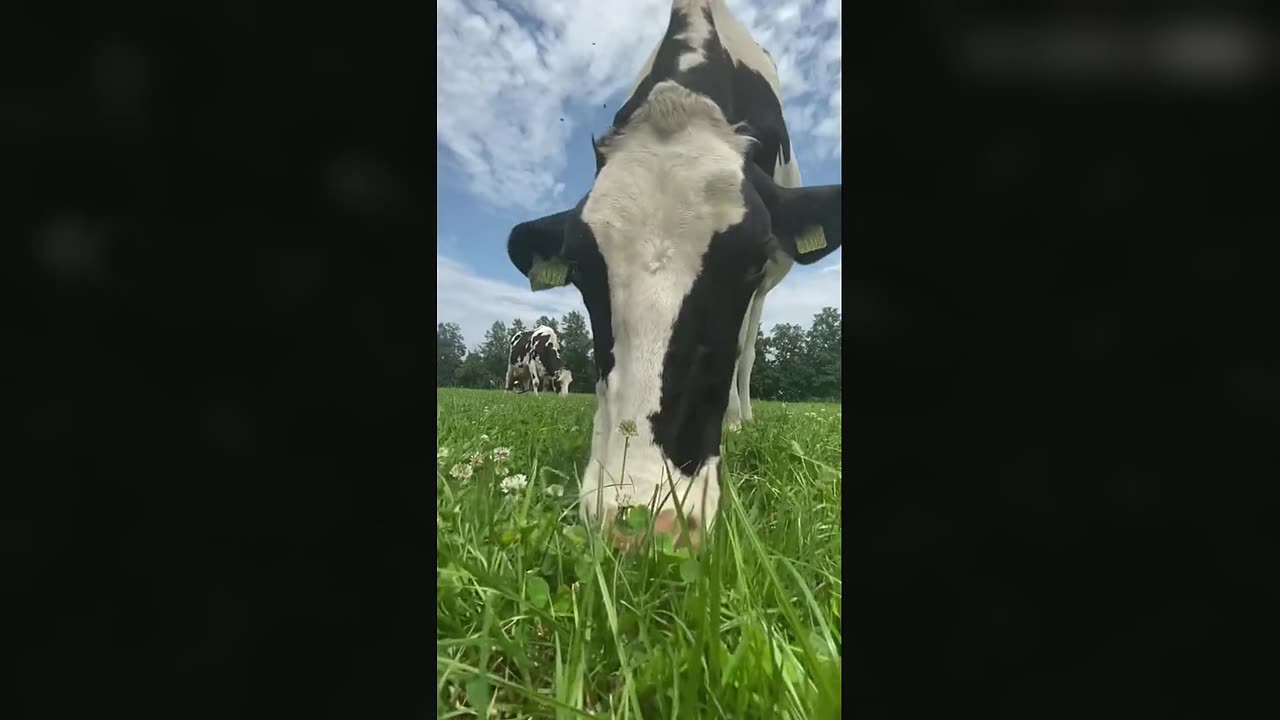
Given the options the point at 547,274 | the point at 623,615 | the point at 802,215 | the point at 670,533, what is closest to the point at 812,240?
the point at 802,215

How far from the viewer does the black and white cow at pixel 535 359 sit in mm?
8547

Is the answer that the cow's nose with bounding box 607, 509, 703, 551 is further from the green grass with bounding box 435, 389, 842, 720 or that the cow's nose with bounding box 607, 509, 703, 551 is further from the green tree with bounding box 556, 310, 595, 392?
the green tree with bounding box 556, 310, 595, 392

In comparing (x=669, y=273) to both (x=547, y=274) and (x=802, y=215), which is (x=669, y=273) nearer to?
(x=802, y=215)

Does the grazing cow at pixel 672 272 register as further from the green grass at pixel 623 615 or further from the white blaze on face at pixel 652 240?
the green grass at pixel 623 615

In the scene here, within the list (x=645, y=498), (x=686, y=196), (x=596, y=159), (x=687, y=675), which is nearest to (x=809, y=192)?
(x=686, y=196)

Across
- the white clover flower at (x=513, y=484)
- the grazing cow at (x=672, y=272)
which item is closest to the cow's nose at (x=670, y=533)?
the grazing cow at (x=672, y=272)

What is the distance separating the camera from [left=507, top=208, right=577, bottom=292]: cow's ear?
1600 millimetres

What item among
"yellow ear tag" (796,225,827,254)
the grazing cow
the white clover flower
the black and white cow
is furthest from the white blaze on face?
the black and white cow

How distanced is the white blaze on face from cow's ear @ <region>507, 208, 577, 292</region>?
35cm

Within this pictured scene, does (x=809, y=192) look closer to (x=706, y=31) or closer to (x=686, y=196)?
(x=686, y=196)

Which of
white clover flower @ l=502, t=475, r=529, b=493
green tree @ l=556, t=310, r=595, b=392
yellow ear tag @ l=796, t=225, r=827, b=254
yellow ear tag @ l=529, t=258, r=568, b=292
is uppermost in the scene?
yellow ear tag @ l=796, t=225, r=827, b=254

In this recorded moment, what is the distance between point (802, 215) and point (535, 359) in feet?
25.3

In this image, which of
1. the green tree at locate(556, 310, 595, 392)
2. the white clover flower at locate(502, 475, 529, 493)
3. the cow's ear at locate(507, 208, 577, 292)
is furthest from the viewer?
the cow's ear at locate(507, 208, 577, 292)

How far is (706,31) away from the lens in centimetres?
215
